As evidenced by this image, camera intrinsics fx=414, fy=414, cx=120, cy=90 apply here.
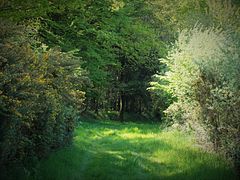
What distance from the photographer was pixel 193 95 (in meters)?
13.6

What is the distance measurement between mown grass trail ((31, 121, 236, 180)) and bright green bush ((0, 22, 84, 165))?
0.83 metres

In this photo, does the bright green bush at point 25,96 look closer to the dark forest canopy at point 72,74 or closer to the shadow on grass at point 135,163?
the dark forest canopy at point 72,74

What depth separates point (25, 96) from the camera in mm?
9039

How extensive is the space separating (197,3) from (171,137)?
38.5 feet

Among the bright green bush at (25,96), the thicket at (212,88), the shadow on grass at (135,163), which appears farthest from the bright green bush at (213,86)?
the bright green bush at (25,96)

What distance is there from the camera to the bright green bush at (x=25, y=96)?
8.74 meters

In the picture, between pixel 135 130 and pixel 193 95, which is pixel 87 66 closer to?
pixel 135 130

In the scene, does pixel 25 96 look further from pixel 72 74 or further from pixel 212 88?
pixel 212 88

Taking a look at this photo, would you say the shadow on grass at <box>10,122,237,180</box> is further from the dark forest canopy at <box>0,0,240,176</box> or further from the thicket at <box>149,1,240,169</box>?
the thicket at <box>149,1,240,169</box>

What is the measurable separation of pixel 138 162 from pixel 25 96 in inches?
206

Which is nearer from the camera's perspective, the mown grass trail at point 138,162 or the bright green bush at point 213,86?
the bright green bush at point 213,86

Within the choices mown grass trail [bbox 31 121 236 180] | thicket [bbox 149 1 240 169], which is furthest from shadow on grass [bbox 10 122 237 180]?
thicket [bbox 149 1 240 169]

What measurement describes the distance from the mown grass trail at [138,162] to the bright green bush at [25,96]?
83cm

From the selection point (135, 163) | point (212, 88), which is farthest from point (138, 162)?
point (212, 88)
